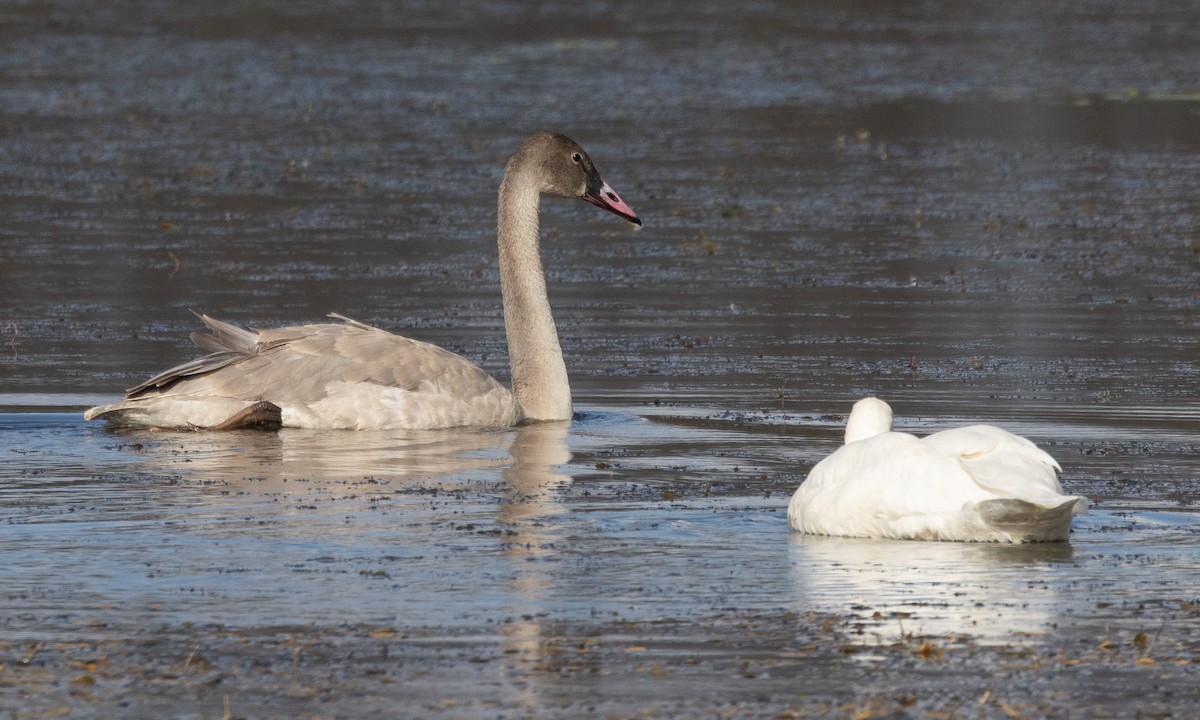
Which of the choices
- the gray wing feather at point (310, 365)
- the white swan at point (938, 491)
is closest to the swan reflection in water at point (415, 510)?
the gray wing feather at point (310, 365)

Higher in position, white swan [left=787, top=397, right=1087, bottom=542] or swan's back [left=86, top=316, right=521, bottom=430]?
swan's back [left=86, top=316, right=521, bottom=430]

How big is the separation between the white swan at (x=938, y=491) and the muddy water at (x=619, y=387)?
0.48ft

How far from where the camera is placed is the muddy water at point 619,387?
7531 mm

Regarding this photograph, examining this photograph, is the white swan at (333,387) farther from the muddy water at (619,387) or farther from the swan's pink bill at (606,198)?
the swan's pink bill at (606,198)

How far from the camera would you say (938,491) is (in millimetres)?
9289

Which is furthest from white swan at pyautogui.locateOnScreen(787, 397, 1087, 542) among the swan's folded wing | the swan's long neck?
the swan's long neck

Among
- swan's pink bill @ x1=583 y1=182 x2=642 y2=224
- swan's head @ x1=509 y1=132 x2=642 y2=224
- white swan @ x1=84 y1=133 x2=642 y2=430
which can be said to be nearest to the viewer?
white swan @ x1=84 y1=133 x2=642 y2=430

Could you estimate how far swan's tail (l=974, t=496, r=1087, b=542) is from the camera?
9.02m

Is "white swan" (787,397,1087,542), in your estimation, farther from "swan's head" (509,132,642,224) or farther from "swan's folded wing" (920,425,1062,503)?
"swan's head" (509,132,642,224)

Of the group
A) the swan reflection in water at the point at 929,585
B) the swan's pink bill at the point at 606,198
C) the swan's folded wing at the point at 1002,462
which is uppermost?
the swan's pink bill at the point at 606,198

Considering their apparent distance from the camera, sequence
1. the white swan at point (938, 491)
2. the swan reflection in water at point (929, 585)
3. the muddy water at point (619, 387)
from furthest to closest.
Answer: the white swan at point (938, 491) < the swan reflection in water at point (929, 585) < the muddy water at point (619, 387)

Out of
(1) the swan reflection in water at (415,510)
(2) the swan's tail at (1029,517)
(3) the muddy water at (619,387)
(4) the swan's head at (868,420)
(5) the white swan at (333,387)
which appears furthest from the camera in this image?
(5) the white swan at (333,387)

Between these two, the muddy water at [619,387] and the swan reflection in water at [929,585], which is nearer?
the muddy water at [619,387]

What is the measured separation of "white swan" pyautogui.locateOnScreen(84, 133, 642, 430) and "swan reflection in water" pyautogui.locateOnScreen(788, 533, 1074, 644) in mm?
3725
